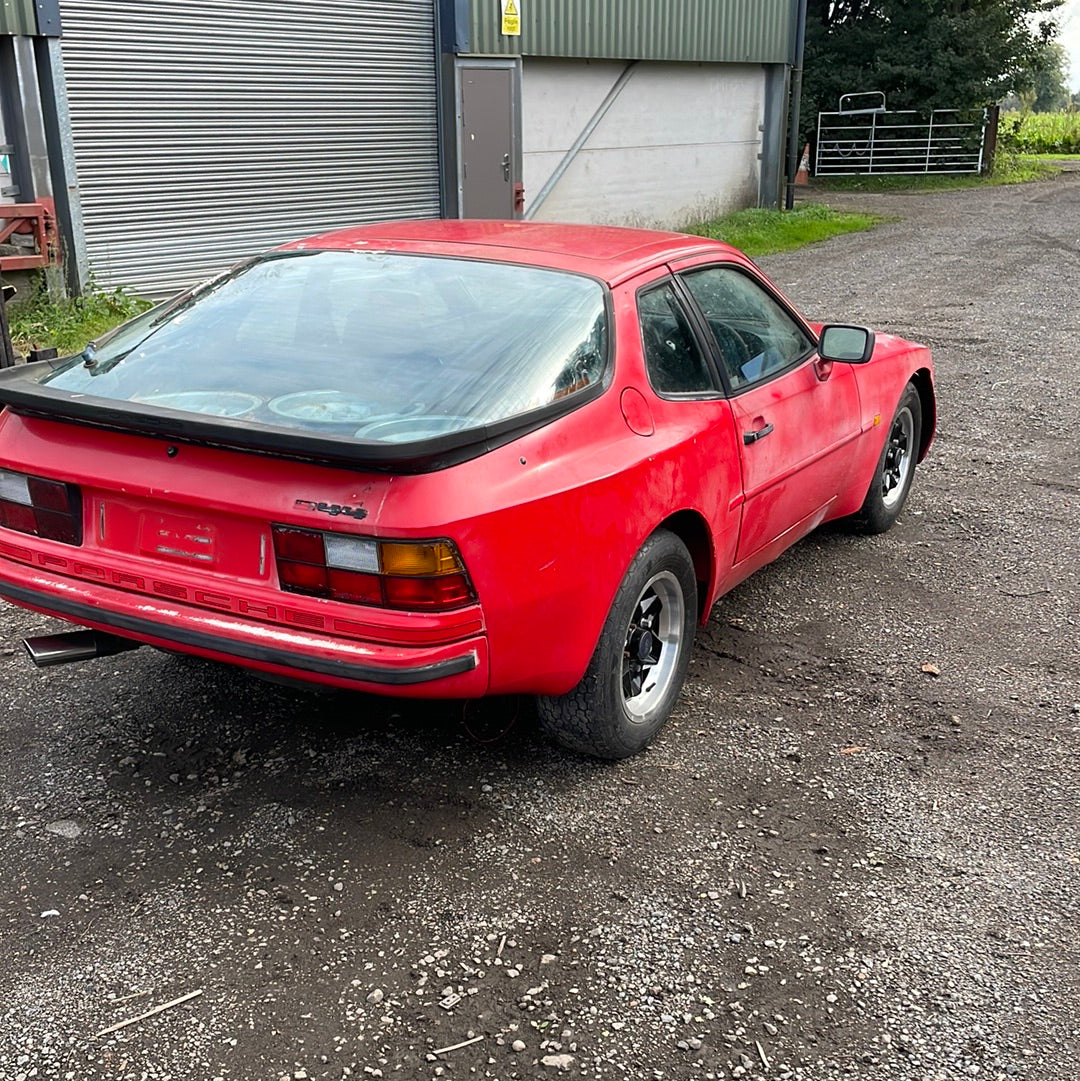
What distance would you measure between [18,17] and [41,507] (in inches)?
347

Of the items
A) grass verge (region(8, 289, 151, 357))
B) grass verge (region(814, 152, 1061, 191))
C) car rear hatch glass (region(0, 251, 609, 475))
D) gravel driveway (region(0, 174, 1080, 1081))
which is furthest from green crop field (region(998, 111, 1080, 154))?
car rear hatch glass (region(0, 251, 609, 475))

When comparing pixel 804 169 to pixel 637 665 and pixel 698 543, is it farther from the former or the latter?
pixel 637 665

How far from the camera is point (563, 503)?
317 centimetres

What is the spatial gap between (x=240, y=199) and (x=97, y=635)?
10.6 meters

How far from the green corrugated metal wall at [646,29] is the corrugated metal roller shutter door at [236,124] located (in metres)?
1.20

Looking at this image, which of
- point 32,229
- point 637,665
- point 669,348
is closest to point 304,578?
point 637,665

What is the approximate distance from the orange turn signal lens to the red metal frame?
8910mm

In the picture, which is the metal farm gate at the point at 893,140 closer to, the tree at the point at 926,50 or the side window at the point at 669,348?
the tree at the point at 926,50

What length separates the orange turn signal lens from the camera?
9.52 ft

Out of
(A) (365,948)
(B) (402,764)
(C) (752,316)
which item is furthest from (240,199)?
(A) (365,948)

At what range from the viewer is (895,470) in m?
5.88

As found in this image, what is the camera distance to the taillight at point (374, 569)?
2.91 metres

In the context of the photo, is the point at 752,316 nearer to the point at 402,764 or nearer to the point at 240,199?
the point at 402,764

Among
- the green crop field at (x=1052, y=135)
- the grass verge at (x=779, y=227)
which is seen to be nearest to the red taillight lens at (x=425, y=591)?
the grass verge at (x=779, y=227)
